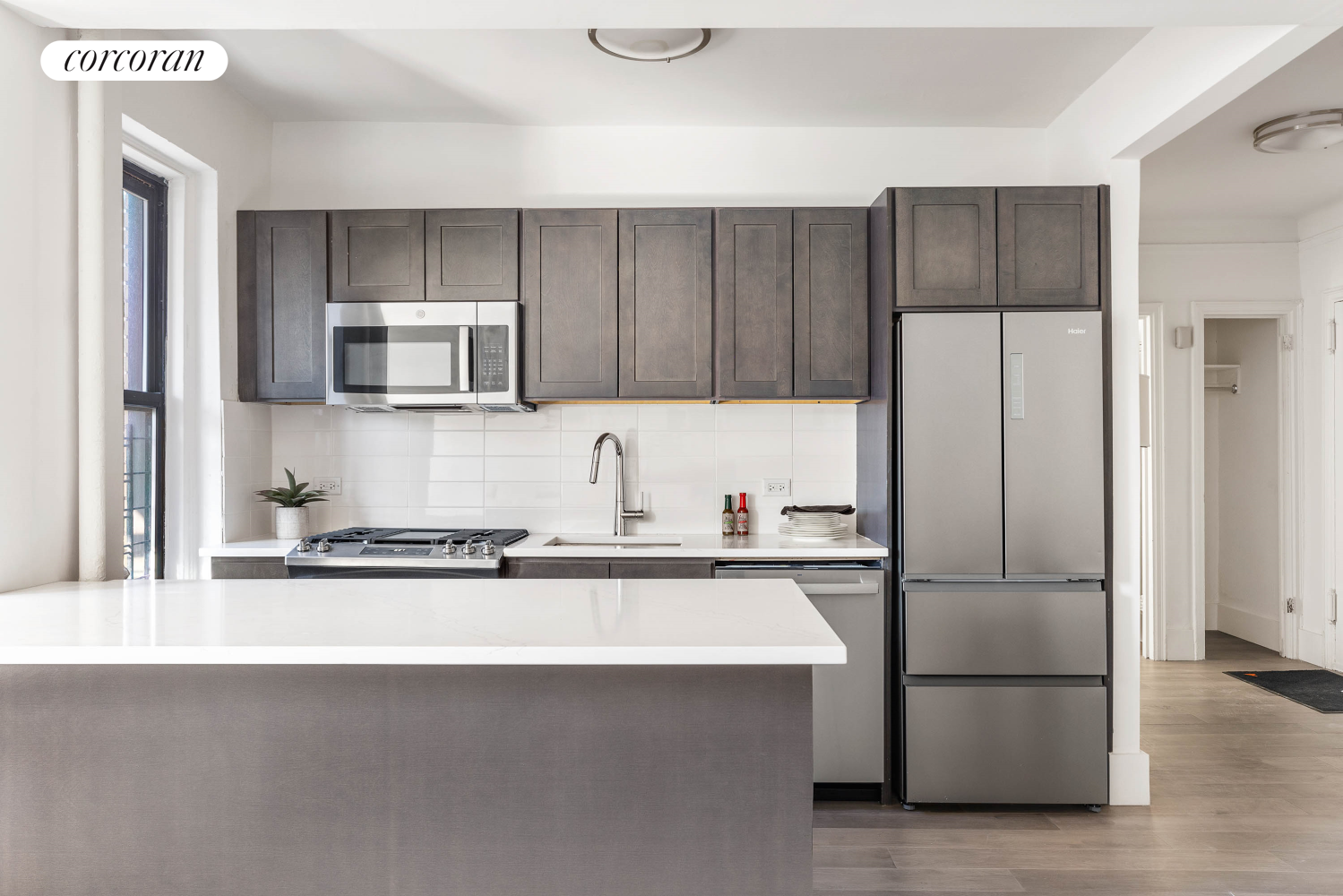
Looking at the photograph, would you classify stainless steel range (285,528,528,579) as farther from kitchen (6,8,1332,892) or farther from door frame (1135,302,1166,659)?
door frame (1135,302,1166,659)

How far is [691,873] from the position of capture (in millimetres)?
1606

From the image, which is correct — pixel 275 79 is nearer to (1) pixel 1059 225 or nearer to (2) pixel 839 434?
(2) pixel 839 434

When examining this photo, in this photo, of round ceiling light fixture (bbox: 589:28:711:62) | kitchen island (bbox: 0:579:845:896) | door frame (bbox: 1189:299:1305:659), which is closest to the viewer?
kitchen island (bbox: 0:579:845:896)

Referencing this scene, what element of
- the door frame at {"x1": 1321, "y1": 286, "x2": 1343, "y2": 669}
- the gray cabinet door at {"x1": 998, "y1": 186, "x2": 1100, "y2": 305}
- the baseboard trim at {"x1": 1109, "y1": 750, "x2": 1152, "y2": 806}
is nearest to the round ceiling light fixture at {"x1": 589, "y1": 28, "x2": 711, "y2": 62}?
the gray cabinet door at {"x1": 998, "y1": 186, "x2": 1100, "y2": 305}

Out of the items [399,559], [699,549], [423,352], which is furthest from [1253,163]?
[399,559]

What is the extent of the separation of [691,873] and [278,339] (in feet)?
8.55

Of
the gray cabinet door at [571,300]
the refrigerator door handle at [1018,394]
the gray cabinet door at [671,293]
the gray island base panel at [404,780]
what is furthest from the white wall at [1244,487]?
the gray island base panel at [404,780]

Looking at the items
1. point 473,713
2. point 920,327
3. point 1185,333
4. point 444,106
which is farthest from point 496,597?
point 1185,333

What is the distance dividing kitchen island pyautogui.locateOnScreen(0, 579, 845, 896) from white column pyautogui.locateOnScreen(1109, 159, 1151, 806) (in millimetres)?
1830

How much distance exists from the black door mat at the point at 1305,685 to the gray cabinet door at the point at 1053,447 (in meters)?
2.13

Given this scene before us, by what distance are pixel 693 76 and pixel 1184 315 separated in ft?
11.2

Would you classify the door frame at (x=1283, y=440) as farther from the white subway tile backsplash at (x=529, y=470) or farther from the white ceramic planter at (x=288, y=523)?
the white ceramic planter at (x=288, y=523)

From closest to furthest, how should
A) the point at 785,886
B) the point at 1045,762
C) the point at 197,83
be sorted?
the point at 785,886 < the point at 1045,762 < the point at 197,83

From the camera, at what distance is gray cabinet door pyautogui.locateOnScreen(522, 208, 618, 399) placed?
126 inches
